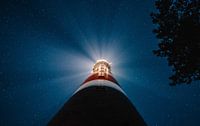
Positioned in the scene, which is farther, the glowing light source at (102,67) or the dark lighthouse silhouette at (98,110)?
the glowing light source at (102,67)

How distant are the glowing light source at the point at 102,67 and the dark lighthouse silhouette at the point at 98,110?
510 cm

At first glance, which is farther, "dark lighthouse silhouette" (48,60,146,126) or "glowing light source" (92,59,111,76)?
"glowing light source" (92,59,111,76)

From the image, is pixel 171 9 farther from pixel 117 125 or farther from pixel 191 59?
pixel 117 125

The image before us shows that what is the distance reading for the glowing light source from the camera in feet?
61.7

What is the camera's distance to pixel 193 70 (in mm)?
11734

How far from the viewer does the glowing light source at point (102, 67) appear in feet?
61.7

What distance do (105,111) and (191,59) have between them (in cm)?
466

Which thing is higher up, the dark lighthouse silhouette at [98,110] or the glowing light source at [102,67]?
the glowing light source at [102,67]

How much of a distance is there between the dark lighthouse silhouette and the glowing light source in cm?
510

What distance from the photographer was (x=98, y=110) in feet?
36.1

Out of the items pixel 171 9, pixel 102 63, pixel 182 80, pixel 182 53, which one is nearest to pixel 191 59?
pixel 182 53

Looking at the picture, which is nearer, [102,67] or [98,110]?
[98,110]

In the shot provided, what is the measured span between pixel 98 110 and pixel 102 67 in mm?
9166

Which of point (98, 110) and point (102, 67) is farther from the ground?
point (102, 67)
